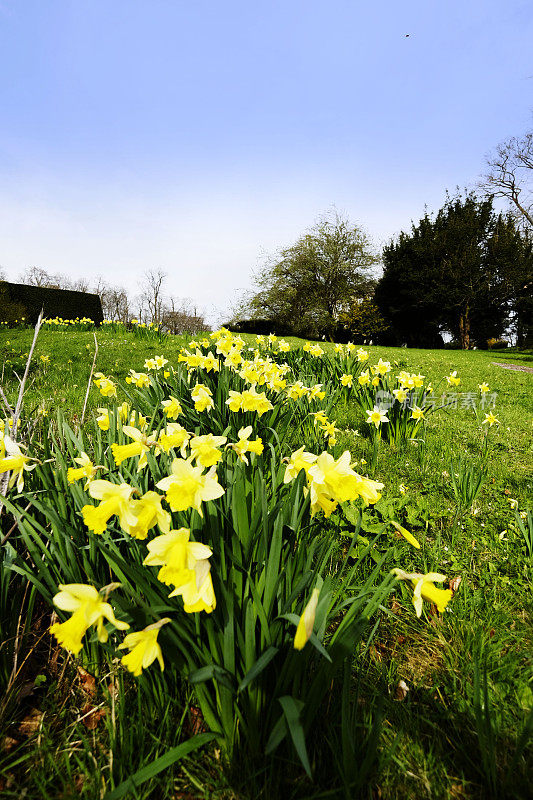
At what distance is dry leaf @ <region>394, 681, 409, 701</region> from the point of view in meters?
1.22

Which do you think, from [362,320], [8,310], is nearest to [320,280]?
[362,320]

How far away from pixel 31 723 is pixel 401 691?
123 centimetres

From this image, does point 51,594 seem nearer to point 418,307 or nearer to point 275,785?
point 275,785

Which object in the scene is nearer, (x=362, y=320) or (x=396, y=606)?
(x=396, y=606)

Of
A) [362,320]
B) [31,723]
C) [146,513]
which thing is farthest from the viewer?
[362,320]

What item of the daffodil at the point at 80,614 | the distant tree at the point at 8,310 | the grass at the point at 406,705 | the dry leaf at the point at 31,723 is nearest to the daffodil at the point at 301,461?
the grass at the point at 406,705

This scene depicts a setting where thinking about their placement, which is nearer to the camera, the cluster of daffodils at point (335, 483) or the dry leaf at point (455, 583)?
the cluster of daffodils at point (335, 483)

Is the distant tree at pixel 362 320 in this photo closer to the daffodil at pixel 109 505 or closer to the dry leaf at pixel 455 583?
the dry leaf at pixel 455 583

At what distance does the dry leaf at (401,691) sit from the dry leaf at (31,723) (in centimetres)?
116

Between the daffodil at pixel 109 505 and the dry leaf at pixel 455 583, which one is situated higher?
the daffodil at pixel 109 505

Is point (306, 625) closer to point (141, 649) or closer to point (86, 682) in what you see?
point (141, 649)

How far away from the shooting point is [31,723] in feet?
3.69

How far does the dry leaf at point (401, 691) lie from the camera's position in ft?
4.01

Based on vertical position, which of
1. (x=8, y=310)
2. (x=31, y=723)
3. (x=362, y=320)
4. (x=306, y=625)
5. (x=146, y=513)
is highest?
(x=362, y=320)
